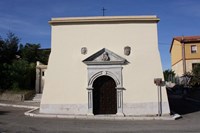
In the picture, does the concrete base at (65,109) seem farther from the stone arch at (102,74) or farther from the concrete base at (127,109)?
the stone arch at (102,74)

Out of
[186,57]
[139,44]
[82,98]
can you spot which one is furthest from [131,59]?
[186,57]

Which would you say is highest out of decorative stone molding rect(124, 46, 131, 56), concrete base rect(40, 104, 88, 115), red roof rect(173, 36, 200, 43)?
red roof rect(173, 36, 200, 43)

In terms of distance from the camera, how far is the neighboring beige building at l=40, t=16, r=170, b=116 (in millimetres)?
19438

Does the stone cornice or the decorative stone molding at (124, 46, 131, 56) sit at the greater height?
the stone cornice

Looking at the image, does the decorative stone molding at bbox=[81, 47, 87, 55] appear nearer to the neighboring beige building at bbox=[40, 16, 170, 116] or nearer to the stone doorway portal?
the neighboring beige building at bbox=[40, 16, 170, 116]

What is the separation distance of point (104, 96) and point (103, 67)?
182 centimetres

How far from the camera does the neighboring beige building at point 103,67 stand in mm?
19438

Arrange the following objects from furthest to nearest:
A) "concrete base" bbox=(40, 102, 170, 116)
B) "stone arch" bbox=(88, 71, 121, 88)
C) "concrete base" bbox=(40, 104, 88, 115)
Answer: "stone arch" bbox=(88, 71, 121, 88)
"concrete base" bbox=(40, 104, 88, 115)
"concrete base" bbox=(40, 102, 170, 116)

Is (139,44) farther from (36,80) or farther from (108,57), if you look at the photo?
(36,80)

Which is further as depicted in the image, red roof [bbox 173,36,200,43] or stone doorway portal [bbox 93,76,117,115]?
red roof [bbox 173,36,200,43]

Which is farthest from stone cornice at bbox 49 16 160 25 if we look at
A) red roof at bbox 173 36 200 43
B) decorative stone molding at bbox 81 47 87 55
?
red roof at bbox 173 36 200 43

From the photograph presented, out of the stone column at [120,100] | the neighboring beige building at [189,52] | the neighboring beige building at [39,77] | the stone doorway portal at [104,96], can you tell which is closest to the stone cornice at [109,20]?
the stone doorway portal at [104,96]

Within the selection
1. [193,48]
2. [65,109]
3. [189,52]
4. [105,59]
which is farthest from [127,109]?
[193,48]

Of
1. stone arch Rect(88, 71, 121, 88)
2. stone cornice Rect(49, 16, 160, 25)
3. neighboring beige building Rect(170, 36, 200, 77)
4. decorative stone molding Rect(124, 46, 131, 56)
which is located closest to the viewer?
stone arch Rect(88, 71, 121, 88)
